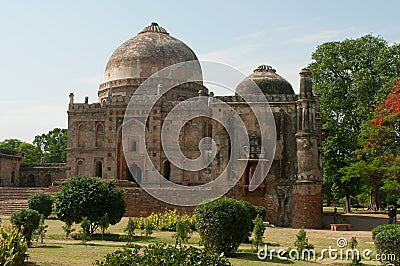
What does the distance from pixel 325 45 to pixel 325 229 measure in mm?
17311

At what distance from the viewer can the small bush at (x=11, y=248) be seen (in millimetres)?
8930

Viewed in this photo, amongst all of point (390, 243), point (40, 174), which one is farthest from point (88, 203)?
point (40, 174)

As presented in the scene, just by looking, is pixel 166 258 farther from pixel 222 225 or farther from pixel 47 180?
pixel 47 180

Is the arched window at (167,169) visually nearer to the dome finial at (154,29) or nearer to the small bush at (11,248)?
the dome finial at (154,29)

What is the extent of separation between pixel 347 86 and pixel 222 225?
24604 millimetres

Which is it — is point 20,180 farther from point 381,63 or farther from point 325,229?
point 381,63

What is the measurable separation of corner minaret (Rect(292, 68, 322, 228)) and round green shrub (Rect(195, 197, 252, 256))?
1125cm

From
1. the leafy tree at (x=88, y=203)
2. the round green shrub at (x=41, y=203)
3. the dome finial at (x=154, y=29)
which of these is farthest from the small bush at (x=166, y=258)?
the dome finial at (x=154, y=29)

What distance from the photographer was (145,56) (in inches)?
1368

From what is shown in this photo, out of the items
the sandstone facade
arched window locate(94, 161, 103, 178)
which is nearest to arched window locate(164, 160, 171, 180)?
the sandstone facade

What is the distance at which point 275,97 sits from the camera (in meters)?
25.8

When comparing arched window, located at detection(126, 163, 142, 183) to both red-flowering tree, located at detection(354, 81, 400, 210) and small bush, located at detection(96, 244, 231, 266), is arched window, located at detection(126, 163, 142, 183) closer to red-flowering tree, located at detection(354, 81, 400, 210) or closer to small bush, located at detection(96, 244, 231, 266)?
red-flowering tree, located at detection(354, 81, 400, 210)

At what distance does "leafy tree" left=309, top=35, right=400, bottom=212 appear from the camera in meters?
32.4

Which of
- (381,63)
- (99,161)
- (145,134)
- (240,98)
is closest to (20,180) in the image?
(99,161)
